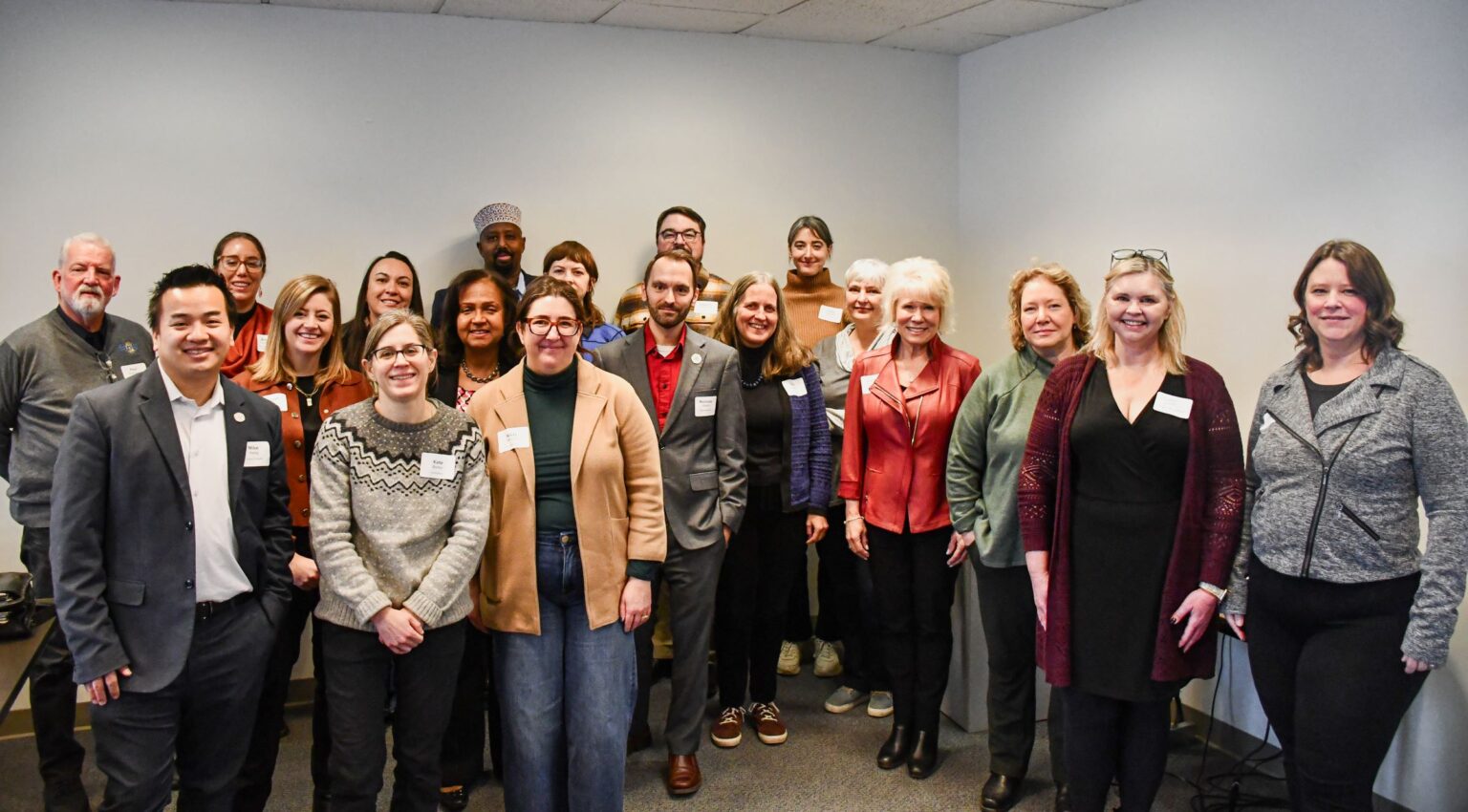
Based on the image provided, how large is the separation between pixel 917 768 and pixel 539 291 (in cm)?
206

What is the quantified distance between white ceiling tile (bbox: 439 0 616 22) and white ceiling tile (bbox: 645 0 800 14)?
0.31 meters

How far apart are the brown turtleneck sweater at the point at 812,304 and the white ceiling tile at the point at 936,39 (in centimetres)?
138

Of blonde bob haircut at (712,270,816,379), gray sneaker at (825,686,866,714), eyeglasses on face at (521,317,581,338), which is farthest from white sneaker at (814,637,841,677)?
eyeglasses on face at (521,317,581,338)

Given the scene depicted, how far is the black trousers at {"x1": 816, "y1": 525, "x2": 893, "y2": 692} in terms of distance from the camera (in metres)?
3.85

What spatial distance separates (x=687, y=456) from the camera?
312cm

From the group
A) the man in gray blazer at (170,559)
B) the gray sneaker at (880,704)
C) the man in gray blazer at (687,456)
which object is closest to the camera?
the man in gray blazer at (170,559)

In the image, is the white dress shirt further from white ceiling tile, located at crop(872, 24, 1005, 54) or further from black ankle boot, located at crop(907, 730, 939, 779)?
white ceiling tile, located at crop(872, 24, 1005, 54)

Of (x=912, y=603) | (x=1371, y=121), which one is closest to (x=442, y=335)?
(x=912, y=603)

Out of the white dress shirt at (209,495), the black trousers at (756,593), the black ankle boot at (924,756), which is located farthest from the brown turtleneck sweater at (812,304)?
the white dress shirt at (209,495)

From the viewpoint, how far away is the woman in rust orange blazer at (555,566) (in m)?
2.48

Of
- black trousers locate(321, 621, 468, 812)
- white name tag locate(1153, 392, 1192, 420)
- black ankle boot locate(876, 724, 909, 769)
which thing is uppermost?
white name tag locate(1153, 392, 1192, 420)

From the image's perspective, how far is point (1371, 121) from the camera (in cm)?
313

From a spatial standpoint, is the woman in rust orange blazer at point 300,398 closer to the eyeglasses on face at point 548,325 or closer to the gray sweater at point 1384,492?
the eyeglasses on face at point 548,325

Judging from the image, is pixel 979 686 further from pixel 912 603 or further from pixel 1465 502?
pixel 1465 502
